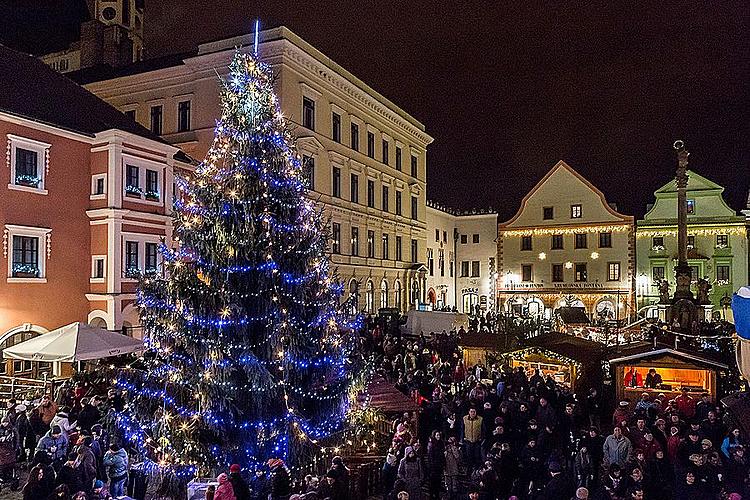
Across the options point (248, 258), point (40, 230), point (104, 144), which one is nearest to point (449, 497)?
point (248, 258)

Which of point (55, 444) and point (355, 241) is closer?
point (55, 444)

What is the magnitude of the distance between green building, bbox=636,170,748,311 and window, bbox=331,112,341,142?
24647 millimetres

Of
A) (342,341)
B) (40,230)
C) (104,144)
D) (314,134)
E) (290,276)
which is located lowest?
(342,341)

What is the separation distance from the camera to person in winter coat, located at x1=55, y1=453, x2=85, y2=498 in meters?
9.75

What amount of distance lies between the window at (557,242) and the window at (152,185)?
32.8 metres

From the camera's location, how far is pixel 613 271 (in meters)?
48.1

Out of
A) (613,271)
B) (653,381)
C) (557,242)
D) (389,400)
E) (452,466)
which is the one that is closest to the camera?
(452,466)

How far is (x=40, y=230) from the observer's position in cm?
2338

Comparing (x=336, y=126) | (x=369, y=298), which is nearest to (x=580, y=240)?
Result: (x=369, y=298)

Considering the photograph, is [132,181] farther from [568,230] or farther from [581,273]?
[581,273]

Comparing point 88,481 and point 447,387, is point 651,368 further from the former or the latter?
point 88,481

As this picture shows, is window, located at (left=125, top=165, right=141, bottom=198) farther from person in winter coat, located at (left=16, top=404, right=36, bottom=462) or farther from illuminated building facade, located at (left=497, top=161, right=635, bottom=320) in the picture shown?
illuminated building facade, located at (left=497, top=161, right=635, bottom=320)

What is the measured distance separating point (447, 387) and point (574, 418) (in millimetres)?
4968

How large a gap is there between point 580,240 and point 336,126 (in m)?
22.1
